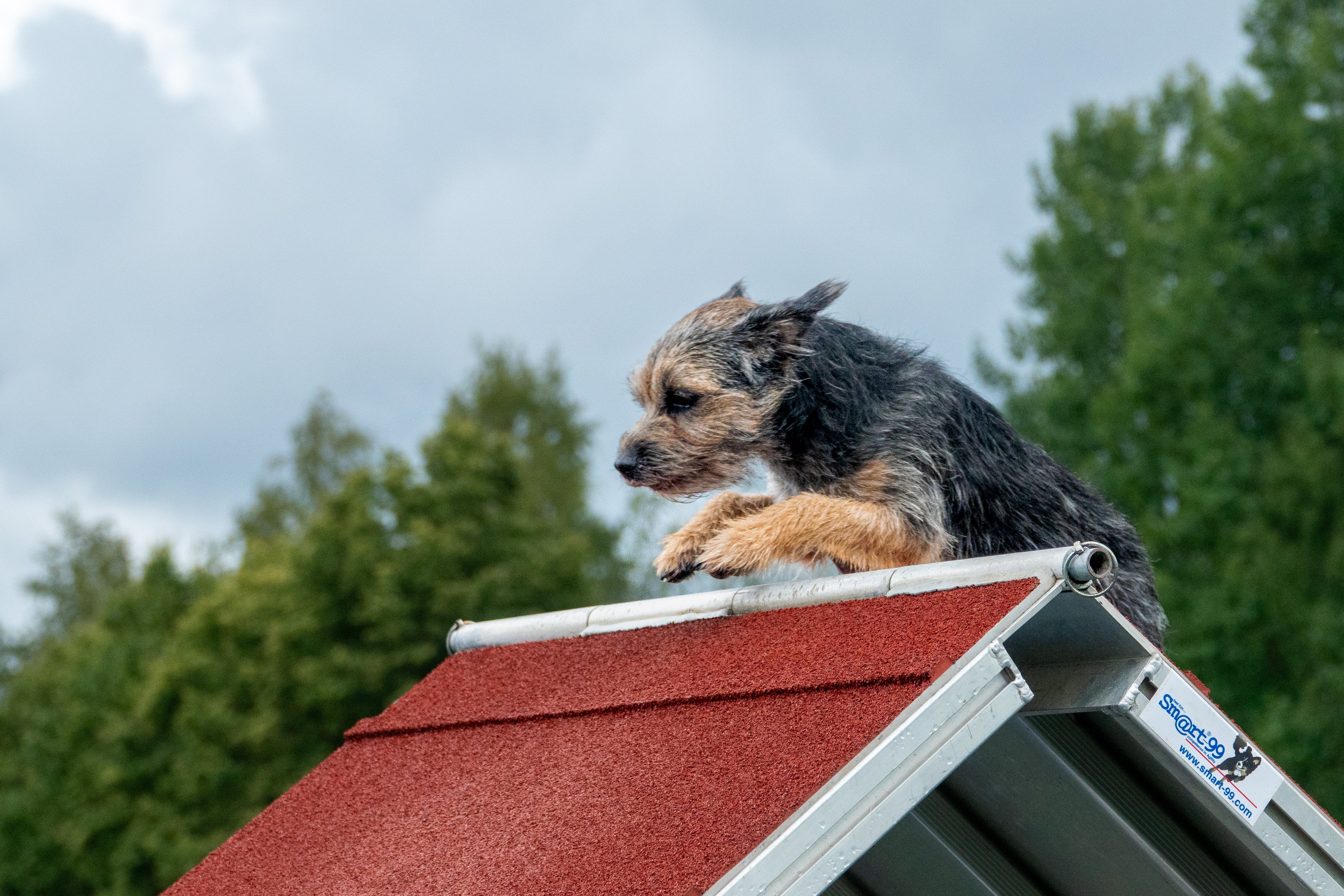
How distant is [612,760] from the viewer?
304cm

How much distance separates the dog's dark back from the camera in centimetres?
379

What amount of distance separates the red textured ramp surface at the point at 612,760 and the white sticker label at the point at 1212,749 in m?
0.39

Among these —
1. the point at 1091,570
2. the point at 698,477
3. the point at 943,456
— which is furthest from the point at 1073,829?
the point at 698,477

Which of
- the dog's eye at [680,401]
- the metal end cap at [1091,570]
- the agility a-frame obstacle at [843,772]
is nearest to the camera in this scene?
the agility a-frame obstacle at [843,772]

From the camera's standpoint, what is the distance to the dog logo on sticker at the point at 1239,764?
280cm

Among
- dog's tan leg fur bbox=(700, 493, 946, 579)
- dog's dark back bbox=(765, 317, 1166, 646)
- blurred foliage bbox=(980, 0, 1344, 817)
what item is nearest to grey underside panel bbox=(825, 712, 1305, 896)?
dog's tan leg fur bbox=(700, 493, 946, 579)

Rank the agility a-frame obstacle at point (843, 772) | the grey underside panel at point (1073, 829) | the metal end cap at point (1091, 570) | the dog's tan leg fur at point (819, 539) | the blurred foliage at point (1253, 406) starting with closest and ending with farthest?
1. the agility a-frame obstacle at point (843, 772)
2. the metal end cap at point (1091, 570)
3. the grey underside panel at point (1073, 829)
4. the dog's tan leg fur at point (819, 539)
5. the blurred foliage at point (1253, 406)

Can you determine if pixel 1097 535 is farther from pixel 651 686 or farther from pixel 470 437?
pixel 470 437

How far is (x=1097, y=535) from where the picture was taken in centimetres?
395

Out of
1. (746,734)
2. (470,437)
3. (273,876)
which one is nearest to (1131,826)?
(746,734)

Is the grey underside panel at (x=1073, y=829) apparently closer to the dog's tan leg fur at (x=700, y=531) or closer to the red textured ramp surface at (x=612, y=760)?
the red textured ramp surface at (x=612, y=760)

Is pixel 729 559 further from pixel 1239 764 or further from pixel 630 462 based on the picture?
pixel 1239 764

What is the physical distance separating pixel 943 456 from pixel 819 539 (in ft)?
1.51

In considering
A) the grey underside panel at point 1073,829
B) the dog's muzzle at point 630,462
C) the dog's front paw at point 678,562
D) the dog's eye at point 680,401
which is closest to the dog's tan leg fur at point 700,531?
the dog's front paw at point 678,562
